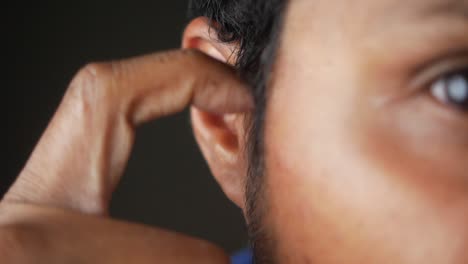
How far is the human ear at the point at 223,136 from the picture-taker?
89 cm

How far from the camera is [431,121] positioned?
659 mm

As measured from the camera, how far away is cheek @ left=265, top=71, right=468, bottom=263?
24.8 inches

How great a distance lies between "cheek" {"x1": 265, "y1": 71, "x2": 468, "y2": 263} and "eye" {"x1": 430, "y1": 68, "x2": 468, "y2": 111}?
0.07 meters

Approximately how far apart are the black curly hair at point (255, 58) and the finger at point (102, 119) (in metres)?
0.06

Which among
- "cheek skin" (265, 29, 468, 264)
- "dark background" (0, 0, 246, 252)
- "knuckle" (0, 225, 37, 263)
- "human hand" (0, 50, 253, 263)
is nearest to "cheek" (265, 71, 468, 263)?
"cheek skin" (265, 29, 468, 264)

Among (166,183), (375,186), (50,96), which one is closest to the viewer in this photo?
(375,186)

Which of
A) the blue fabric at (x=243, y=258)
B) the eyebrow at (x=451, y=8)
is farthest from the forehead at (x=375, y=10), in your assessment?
the blue fabric at (x=243, y=258)

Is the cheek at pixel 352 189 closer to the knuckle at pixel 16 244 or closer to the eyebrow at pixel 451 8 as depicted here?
the eyebrow at pixel 451 8

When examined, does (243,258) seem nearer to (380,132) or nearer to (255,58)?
(255,58)

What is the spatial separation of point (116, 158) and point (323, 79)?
24cm

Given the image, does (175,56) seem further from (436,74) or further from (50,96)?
(50,96)

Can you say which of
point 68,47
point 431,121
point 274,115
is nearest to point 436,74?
point 431,121

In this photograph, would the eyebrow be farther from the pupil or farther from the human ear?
the human ear

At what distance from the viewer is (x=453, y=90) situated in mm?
679
